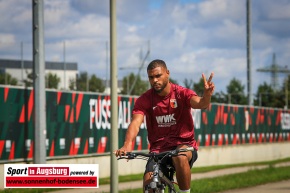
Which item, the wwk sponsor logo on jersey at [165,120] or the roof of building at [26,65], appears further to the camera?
the roof of building at [26,65]

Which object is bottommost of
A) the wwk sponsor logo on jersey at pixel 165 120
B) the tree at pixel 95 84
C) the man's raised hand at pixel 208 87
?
the wwk sponsor logo on jersey at pixel 165 120

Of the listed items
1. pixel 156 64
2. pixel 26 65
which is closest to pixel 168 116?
pixel 156 64

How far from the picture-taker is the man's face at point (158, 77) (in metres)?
8.98

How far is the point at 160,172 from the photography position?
29.0 feet

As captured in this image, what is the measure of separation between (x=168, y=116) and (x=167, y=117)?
2 centimetres

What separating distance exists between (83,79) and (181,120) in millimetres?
54640

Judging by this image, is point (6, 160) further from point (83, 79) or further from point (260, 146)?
point (83, 79)

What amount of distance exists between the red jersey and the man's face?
223 mm

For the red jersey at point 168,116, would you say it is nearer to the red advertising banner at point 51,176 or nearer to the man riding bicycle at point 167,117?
the man riding bicycle at point 167,117

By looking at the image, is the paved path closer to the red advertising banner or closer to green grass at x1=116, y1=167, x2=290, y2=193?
green grass at x1=116, y1=167, x2=290, y2=193

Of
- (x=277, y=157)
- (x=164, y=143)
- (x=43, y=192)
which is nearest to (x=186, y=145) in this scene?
(x=164, y=143)

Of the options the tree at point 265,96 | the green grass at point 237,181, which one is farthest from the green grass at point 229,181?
the tree at point 265,96

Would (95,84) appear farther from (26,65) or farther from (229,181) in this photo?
(229,181)

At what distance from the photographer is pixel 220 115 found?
4016 centimetres
